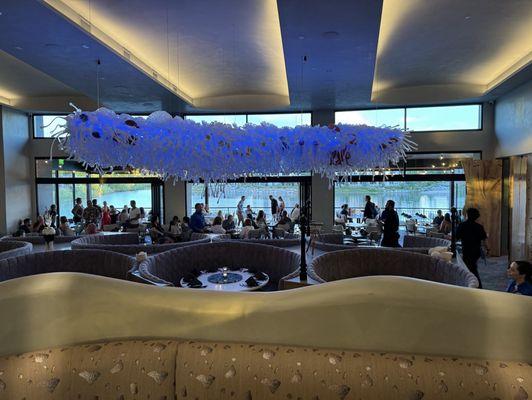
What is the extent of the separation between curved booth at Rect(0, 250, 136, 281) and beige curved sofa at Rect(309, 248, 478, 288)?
2621 mm

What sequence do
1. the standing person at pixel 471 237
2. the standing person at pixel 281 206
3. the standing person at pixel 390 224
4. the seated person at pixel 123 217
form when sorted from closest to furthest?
the standing person at pixel 471 237 < the standing person at pixel 390 224 < the seated person at pixel 123 217 < the standing person at pixel 281 206

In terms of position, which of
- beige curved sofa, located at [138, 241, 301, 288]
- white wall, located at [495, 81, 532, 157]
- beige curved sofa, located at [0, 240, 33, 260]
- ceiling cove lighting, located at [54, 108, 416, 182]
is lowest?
beige curved sofa, located at [138, 241, 301, 288]

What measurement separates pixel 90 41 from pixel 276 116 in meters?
7.31

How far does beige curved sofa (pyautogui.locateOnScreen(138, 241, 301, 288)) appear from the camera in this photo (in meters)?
5.24

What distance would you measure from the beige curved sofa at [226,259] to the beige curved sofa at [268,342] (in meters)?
3.27

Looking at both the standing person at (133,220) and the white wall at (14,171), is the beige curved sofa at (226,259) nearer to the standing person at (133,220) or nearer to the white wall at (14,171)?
the standing person at (133,220)

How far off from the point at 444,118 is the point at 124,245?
32.8ft

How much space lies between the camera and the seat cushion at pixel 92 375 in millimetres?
1605

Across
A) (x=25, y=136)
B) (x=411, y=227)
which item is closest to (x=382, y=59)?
(x=411, y=227)

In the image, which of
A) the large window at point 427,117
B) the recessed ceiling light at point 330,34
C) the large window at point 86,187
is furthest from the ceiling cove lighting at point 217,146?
the large window at point 86,187

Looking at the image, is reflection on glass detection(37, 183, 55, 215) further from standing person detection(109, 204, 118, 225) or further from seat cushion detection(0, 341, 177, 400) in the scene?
seat cushion detection(0, 341, 177, 400)

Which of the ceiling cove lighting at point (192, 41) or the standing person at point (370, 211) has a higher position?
the ceiling cove lighting at point (192, 41)

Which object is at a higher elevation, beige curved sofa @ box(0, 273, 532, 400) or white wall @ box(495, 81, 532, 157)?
white wall @ box(495, 81, 532, 157)

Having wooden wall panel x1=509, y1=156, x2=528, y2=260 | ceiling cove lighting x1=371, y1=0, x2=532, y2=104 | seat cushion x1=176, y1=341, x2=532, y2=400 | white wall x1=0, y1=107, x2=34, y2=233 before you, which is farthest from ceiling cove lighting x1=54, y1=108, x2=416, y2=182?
white wall x1=0, y1=107, x2=34, y2=233
